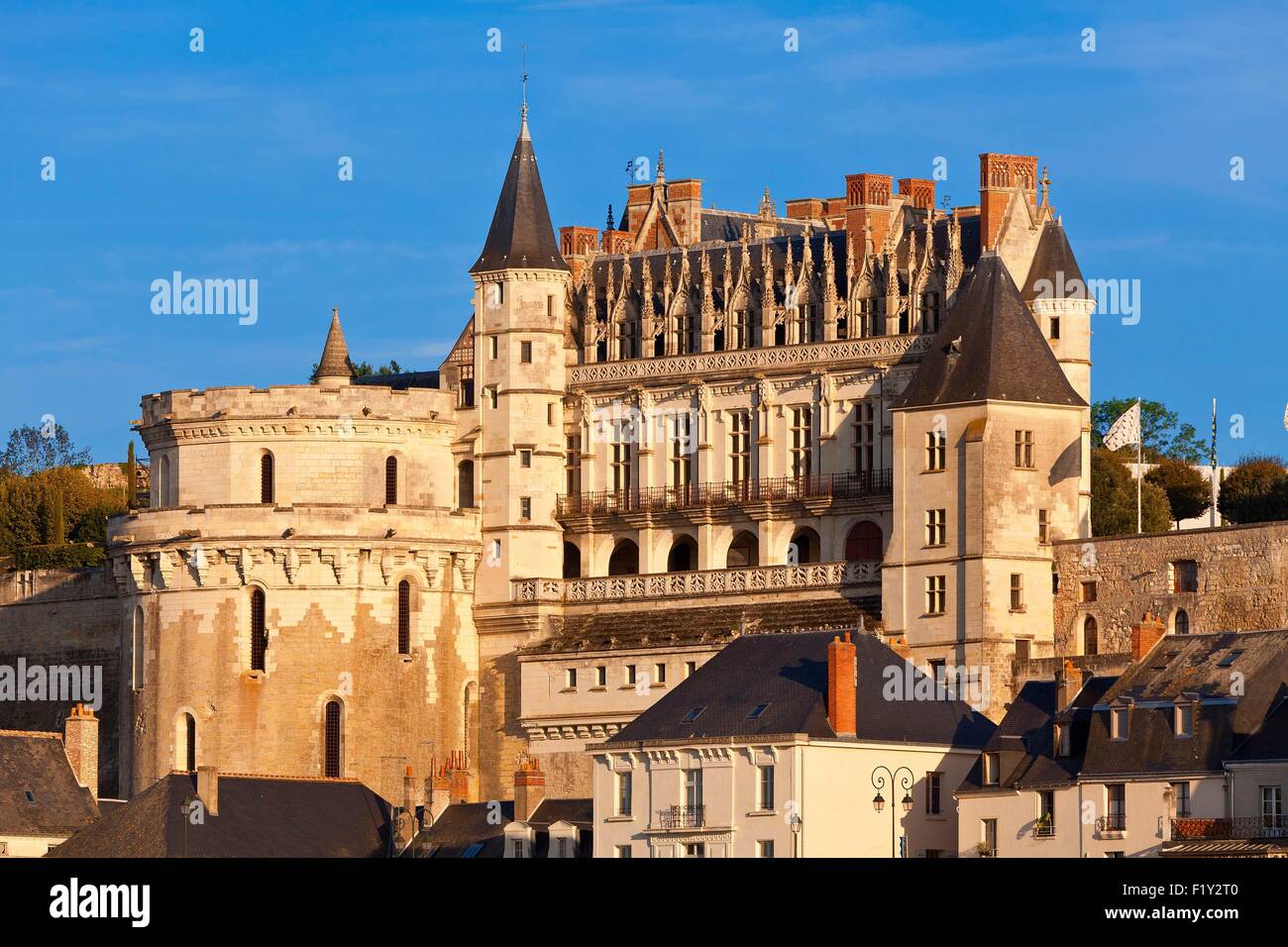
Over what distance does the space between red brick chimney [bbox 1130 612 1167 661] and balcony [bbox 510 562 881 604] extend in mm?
10493

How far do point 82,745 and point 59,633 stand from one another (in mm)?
15532

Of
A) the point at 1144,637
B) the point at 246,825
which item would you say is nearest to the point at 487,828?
the point at 246,825

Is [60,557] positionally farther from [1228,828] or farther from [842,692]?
[1228,828]

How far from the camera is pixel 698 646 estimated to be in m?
84.3

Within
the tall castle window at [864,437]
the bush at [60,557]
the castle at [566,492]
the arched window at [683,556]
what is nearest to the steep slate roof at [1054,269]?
the castle at [566,492]

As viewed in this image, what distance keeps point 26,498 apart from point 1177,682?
57046mm

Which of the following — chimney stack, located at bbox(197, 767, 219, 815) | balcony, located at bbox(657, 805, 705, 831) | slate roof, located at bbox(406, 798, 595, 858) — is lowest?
slate roof, located at bbox(406, 798, 595, 858)

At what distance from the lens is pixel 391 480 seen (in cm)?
9044

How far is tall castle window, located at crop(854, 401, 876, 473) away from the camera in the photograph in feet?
284

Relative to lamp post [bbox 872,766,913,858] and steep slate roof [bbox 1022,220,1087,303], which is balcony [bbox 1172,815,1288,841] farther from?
steep slate roof [bbox 1022,220,1087,303]

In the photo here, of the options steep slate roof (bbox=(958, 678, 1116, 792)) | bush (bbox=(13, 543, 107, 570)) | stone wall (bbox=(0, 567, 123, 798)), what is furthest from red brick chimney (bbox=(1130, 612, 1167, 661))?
bush (bbox=(13, 543, 107, 570))

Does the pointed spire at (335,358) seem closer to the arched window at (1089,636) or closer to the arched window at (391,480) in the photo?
the arched window at (391,480)
